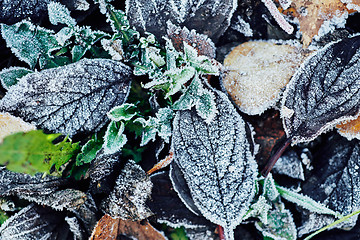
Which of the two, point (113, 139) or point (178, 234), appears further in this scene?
point (178, 234)

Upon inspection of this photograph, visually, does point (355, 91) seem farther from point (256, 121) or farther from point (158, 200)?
point (158, 200)

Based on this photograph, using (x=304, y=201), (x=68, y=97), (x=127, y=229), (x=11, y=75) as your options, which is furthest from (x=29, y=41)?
(x=304, y=201)

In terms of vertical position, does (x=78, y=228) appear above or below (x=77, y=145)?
below

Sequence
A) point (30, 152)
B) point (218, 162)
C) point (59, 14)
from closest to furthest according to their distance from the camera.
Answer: point (30, 152)
point (218, 162)
point (59, 14)

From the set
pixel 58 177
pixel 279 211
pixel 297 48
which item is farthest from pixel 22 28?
pixel 279 211

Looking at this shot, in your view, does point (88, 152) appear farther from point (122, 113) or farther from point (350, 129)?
point (350, 129)

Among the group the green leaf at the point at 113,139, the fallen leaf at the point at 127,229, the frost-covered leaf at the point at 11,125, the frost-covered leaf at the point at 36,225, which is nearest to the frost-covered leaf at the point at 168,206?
the fallen leaf at the point at 127,229

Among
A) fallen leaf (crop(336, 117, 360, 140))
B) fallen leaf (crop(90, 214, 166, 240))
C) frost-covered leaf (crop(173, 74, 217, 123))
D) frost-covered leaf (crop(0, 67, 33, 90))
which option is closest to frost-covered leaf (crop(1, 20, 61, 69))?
frost-covered leaf (crop(0, 67, 33, 90))
